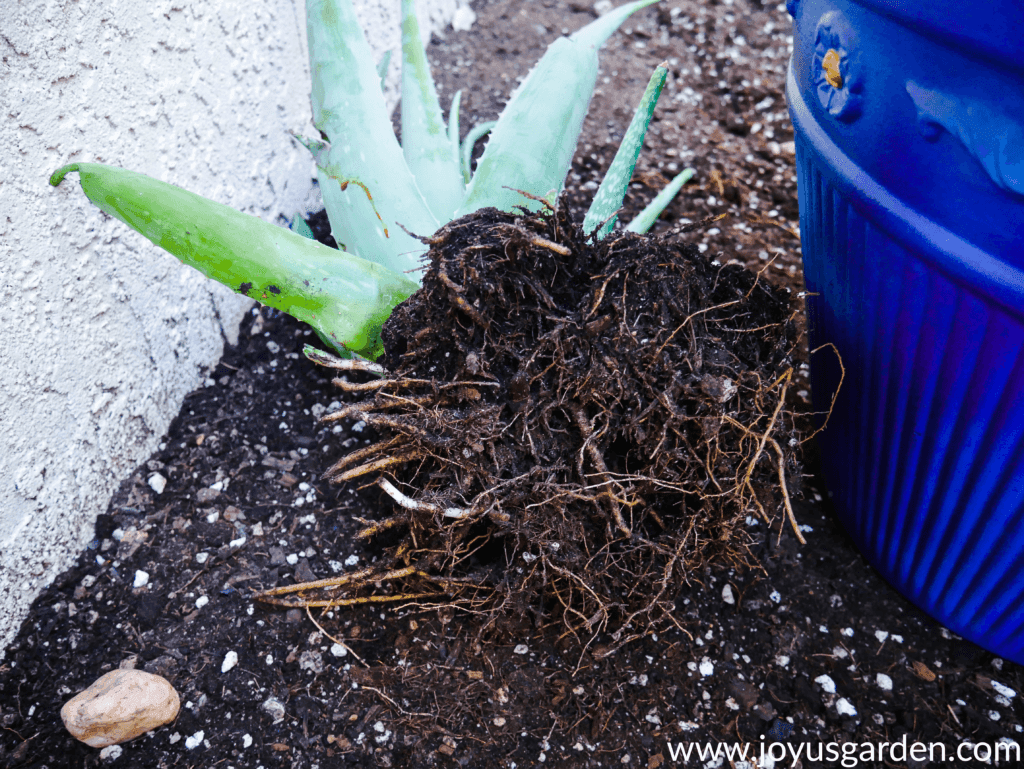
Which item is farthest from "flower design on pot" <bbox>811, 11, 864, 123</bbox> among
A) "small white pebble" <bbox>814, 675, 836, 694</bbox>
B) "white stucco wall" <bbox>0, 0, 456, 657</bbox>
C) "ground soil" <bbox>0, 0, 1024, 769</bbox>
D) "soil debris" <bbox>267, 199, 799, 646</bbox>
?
"white stucco wall" <bbox>0, 0, 456, 657</bbox>

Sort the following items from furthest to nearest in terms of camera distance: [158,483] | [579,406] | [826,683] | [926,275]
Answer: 1. [158,483]
2. [826,683]
3. [579,406]
4. [926,275]

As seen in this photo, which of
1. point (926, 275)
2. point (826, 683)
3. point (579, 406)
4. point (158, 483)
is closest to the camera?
point (926, 275)

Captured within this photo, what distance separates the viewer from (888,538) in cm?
85

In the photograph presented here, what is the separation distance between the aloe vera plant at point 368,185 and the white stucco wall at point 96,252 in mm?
76

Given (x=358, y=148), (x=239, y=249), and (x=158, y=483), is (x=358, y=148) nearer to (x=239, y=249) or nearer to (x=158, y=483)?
(x=239, y=249)

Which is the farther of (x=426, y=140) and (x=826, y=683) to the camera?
(x=426, y=140)

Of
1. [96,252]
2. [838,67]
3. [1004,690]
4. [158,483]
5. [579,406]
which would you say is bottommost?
[1004,690]

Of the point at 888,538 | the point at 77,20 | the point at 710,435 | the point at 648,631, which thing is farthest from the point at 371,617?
the point at 77,20

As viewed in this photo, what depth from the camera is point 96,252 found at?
0.84 meters

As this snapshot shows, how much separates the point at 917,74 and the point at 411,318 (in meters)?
0.50

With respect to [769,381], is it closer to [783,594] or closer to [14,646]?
[783,594]

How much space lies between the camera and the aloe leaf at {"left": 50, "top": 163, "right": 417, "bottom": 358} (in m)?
0.76

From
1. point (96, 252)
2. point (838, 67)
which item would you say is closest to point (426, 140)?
point (96, 252)

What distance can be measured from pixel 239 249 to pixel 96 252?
0.73 ft
